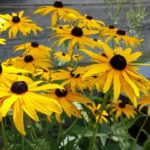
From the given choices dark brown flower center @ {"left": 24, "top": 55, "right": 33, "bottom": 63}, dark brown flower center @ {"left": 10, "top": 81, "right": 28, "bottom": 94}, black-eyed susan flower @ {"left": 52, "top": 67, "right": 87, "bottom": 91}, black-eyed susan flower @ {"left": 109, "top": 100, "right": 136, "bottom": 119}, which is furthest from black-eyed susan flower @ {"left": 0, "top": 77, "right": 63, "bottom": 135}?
black-eyed susan flower @ {"left": 109, "top": 100, "right": 136, "bottom": 119}

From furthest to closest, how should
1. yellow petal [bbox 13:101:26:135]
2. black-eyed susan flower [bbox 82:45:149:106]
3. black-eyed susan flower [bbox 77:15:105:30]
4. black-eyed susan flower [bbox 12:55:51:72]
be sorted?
1. black-eyed susan flower [bbox 77:15:105:30]
2. black-eyed susan flower [bbox 12:55:51:72]
3. black-eyed susan flower [bbox 82:45:149:106]
4. yellow petal [bbox 13:101:26:135]

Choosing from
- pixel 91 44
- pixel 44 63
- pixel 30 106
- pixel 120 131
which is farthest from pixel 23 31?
pixel 30 106


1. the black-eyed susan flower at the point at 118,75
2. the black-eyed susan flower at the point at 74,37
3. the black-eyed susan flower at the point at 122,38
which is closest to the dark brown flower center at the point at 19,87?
the black-eyed susan flower at the point at 118,75

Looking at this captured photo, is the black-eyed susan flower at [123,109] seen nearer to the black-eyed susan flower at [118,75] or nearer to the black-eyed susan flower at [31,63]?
the black-eyed susan flower at [31,63]

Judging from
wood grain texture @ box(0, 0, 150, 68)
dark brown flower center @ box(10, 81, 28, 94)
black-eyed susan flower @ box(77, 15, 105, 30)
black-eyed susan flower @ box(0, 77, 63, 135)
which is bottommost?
wood grain texture @ box(0, 0, 150, 68)

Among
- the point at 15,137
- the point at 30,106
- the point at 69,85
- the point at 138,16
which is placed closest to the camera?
the point at 30,106

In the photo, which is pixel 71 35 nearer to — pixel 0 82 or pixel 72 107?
pixel 72 107

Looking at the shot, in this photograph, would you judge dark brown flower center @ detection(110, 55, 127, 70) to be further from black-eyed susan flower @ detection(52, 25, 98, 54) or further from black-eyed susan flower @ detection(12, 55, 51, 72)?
black-eyed susan flower @ detection(12, 55, 51, 72)
